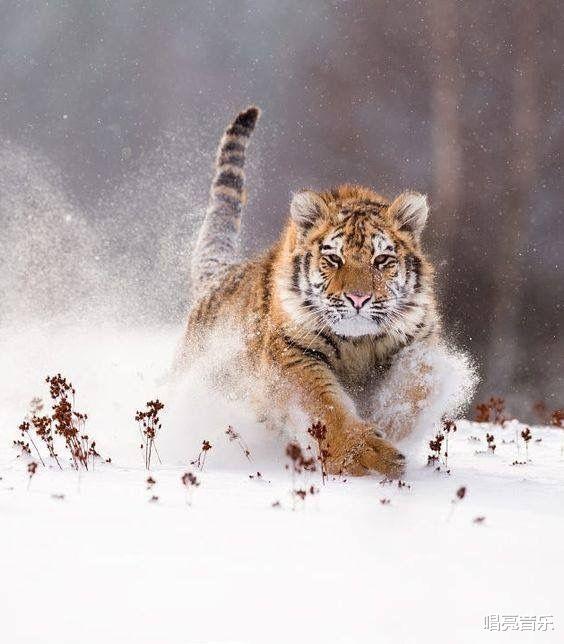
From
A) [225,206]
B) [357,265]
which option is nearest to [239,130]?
[225,206]

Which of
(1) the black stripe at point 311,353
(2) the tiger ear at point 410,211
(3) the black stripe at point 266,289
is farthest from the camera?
(3) the black stripe at point 266,289

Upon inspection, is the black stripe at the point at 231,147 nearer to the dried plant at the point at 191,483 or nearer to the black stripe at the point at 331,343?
the black stripe at the point at 331,343

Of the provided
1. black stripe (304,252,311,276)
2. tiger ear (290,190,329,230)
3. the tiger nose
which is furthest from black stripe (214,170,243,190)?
the tiger nose

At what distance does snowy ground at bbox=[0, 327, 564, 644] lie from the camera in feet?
6.25

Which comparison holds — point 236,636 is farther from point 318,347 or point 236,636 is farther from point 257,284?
point 257,284

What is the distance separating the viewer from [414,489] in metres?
3.98

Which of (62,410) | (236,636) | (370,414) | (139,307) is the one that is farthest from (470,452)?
(139,307)

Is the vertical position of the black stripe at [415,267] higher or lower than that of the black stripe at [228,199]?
lower

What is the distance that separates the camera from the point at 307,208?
219 inches

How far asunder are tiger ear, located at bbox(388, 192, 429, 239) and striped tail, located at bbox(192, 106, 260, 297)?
131 inches

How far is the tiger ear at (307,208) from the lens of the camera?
18.2 feet

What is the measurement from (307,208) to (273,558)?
3583 mm

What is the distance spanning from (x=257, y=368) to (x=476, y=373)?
1897 millimetres

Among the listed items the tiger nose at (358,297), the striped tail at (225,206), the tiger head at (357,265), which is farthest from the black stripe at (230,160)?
the tiger nose at (358,297)
